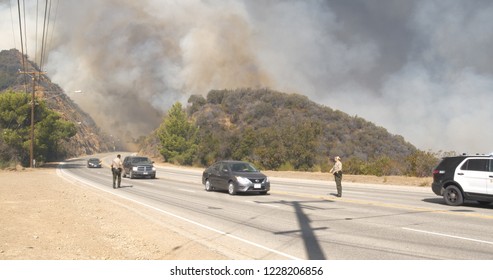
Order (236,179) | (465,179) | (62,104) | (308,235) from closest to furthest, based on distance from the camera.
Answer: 1. (308,235)
2. (465,179)
3. (236,179)
4. (62,104)

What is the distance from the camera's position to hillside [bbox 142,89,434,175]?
4647 cm

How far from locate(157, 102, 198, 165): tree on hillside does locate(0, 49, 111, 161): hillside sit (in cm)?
4044

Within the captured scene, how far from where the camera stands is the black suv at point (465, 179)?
→ 14414 mm

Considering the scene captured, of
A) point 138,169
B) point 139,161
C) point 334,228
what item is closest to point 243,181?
point 334,228

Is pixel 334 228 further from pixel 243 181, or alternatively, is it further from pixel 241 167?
pixel 241 167

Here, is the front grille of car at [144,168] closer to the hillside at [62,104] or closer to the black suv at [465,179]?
the black suv at [465,179]

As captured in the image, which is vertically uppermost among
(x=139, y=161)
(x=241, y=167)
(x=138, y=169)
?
(x=139, y=161)

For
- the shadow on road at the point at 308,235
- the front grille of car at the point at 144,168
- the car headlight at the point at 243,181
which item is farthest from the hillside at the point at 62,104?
the shadow on road at the point at 308,235

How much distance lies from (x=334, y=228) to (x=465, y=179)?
7014 millimetres

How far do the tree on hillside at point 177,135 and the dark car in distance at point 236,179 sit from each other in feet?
165

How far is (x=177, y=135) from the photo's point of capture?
2933 inches

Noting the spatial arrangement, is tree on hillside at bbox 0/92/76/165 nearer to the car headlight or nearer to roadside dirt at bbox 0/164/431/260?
roadside dirt at bbox 0/164/431/260

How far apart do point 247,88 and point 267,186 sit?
8803cm

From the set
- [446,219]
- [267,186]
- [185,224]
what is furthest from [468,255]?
[267,186]
